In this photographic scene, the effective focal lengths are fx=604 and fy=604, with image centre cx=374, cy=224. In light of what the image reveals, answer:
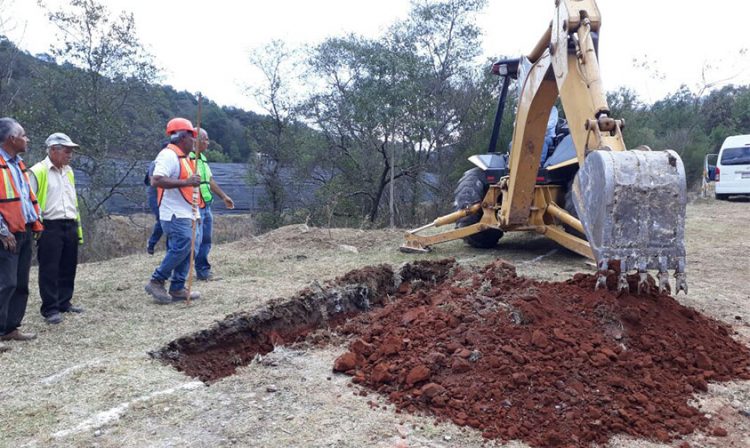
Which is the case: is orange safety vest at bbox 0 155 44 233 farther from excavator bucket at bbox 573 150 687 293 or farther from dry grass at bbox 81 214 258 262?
dry grass at bbox 81 214 258 262

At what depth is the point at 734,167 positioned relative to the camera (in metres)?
16.8

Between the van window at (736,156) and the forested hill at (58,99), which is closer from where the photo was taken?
the forested hill at (58,99)

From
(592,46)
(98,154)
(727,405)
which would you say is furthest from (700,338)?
(98,154)

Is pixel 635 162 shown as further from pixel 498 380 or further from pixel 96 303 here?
pixel 96 303

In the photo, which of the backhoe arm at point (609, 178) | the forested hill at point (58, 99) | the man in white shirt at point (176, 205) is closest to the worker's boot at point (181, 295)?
the man in white shirt at point (176, 205)

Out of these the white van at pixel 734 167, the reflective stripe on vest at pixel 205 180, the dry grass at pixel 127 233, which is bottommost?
the dry grass at pixel 127 233

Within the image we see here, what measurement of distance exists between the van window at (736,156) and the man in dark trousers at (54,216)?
671 inches

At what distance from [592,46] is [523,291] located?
1888 millimetres

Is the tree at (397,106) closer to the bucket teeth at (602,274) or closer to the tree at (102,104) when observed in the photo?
the tree at (102,104)

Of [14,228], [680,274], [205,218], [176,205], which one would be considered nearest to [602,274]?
[680,274]

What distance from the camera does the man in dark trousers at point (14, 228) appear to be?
454 centimetres

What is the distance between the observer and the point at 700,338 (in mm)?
4137

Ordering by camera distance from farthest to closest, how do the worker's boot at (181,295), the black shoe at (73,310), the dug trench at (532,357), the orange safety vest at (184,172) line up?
the worker's boot at (181,295), the orange safety vest at (184,172), the black shoe at (73,310), the dug trench at (532,357)

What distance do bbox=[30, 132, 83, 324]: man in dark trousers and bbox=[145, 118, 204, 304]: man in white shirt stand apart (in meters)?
0.75
